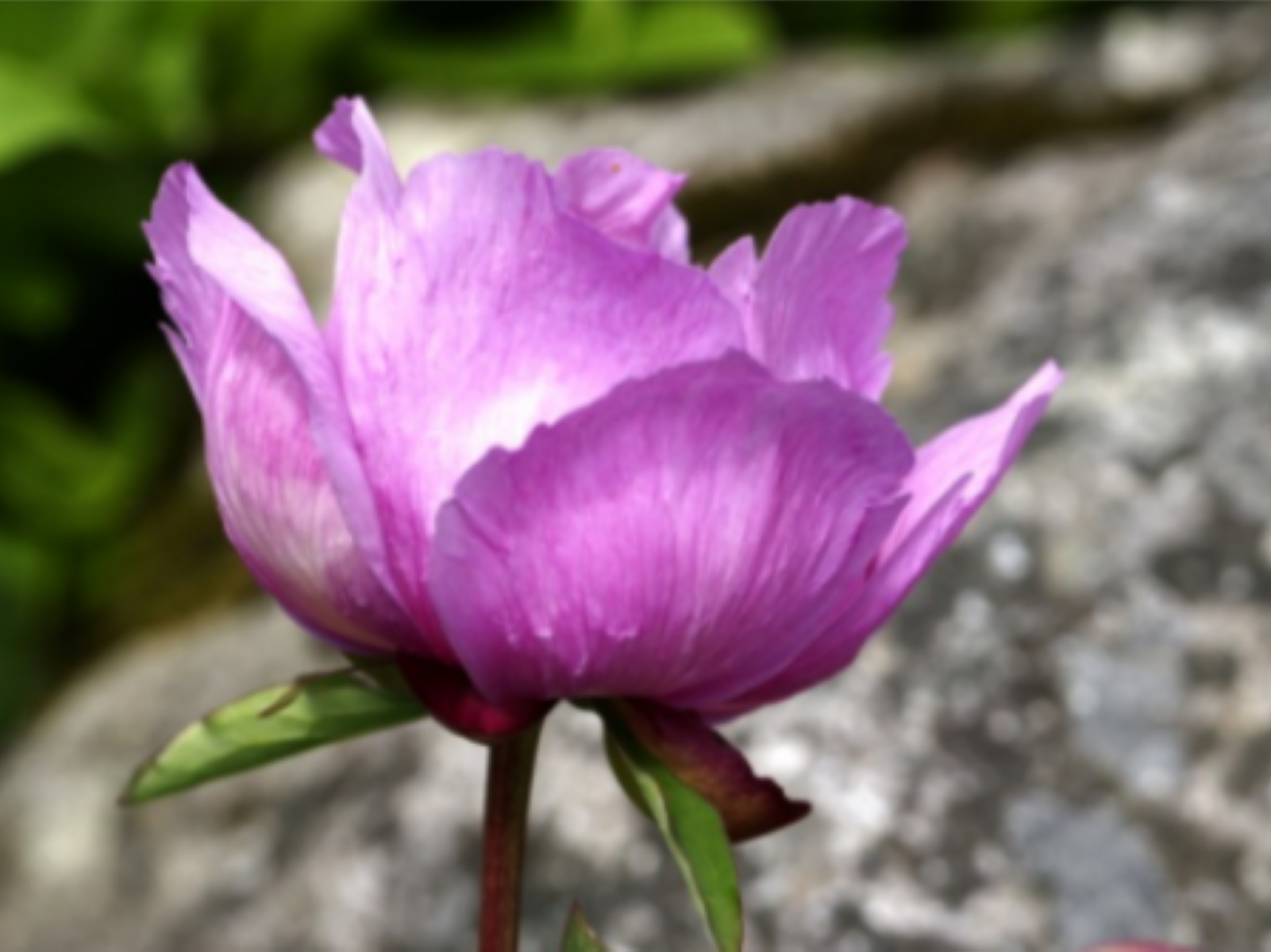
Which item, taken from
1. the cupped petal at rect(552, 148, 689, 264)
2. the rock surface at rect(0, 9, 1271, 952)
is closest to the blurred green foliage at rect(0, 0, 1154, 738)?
the rock surface at rect(0, 9, 1271, 952)

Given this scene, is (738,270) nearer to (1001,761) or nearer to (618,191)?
(618,191)

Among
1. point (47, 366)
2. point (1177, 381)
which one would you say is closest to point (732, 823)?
point (1177, 381)

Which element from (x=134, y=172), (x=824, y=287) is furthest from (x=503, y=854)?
(x=134, y=172)

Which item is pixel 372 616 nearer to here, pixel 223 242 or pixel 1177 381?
pixel 223 242

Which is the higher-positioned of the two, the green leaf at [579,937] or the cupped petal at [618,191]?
the cupped petal at [618,191]

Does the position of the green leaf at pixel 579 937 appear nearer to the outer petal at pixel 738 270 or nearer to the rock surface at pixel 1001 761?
the outer petal at pixel 738 270

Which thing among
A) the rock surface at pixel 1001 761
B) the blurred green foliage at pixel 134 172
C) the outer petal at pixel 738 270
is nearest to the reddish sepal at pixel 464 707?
the outer petal at pixel 738 270
